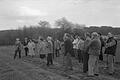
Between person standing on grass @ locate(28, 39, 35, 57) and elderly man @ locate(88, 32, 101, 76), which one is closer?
elderly man @ locate(88, 32, 101, 76)

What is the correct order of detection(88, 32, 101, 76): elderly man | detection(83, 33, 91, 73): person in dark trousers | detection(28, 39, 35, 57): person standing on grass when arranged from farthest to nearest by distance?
detection(28, 39, 35, 57): person standing on grass
detection(83, 33, 91, 73): person in dark trousers
detection(88, 32, 101, 76): elderly man

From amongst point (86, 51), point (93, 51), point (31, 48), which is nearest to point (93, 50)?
point (93, 51)

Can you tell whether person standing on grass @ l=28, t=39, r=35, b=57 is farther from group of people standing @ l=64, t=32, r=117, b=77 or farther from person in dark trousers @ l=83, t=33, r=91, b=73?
person in dark trousers @ l=83, t=33, r=91, b=73

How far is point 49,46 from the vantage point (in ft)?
50.4

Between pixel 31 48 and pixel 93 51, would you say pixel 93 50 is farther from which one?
pixel 31 48

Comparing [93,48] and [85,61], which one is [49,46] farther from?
[93,48]

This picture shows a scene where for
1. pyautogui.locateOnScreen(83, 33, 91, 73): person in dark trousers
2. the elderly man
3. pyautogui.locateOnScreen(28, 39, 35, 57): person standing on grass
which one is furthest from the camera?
pyautogui.locateOnScreen(28, 39, 35, 57): person standing on grass

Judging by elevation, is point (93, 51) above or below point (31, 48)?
above

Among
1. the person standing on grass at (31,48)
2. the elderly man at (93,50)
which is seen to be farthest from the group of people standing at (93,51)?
the person standing on grass at (31,48)


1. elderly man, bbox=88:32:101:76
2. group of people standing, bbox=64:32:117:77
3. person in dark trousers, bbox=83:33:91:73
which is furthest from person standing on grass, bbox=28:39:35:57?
elderly man, bbox=88:32:101:76

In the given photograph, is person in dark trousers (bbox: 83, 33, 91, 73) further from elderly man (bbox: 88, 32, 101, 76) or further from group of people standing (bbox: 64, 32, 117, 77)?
elderly man (bbox: 88, 32, 101, 76)

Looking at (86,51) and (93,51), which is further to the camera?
(86,51)

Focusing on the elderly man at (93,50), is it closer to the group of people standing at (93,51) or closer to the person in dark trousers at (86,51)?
the group of people standing at (93,51)

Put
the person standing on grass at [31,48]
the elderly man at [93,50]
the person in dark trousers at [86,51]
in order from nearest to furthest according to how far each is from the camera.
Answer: the elderly man at [93,50] < the person in dark trousers at [86,51] < the person standing on grass at [31,48]
